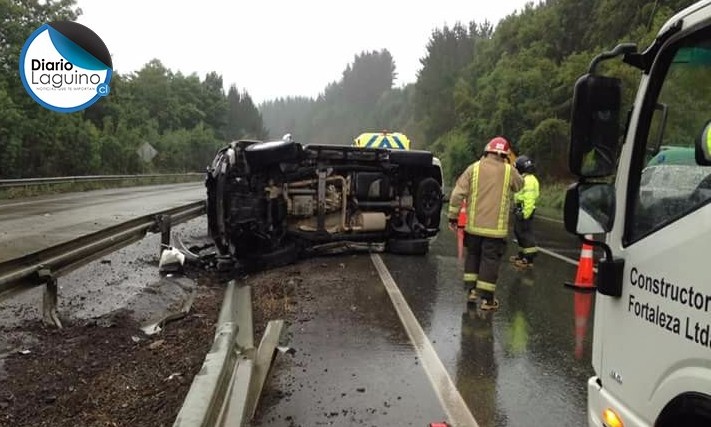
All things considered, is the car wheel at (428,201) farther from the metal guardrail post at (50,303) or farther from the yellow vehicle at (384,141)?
the metal guardrail post at (50,303)

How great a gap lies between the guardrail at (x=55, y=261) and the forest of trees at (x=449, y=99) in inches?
165

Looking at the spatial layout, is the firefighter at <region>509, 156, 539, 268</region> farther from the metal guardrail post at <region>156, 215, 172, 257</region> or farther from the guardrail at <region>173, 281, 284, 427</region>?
the metal guardrail post at <region>156, 215, 172, 257</region>

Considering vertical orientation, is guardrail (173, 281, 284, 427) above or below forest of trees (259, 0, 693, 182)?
below

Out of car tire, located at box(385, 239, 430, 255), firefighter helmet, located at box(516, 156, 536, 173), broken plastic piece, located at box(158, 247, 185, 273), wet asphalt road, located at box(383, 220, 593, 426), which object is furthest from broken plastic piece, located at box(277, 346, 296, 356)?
firefighter helmet, located at box(516, 156, 536, 173)

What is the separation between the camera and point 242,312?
6168 millimetres


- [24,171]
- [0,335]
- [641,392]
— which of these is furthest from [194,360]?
[24,171]

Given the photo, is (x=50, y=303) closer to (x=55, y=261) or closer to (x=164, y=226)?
(x=55, y=261)

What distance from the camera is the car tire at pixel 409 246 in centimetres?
998

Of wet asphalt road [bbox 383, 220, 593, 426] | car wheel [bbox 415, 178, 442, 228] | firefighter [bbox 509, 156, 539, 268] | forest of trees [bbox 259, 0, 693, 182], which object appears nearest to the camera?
wet asphalt road [bbox 383, 220, 593, 426]

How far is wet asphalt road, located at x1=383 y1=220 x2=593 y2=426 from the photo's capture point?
4020mm

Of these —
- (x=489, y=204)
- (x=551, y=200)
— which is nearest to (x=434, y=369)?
(x=489, y=204)

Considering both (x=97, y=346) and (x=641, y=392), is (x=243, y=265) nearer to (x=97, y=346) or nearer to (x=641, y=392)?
(x=97, y=346)

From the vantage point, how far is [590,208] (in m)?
2.49

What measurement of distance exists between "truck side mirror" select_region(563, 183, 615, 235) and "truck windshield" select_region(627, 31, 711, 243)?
9 centimetres
